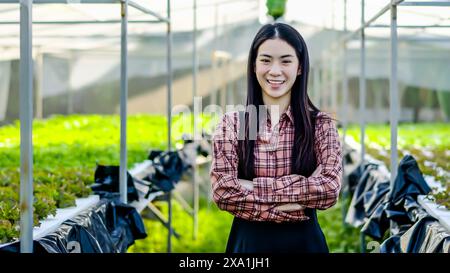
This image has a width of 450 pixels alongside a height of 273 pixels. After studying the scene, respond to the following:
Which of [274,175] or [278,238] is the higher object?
[274,175]

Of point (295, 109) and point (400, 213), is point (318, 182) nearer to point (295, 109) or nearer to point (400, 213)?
point (295, 109)

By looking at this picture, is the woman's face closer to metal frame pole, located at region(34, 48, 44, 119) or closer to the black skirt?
the black skirt

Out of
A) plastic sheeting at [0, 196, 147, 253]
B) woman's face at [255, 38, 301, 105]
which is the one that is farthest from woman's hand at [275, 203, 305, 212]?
plastic sheeting at [0, 196, 147, 253]

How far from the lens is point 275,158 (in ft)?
7.55

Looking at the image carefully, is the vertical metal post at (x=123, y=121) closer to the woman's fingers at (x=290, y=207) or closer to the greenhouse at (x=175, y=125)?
the greenhouse at (x=175, y=125)

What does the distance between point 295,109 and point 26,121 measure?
889 millimetres

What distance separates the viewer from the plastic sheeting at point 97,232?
2.98 metres

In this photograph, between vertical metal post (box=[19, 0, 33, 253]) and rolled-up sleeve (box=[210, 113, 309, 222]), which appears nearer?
rolled-up sleeve (box=[210, 113, 309, 222])

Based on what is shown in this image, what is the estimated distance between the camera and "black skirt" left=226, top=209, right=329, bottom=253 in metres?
2.29

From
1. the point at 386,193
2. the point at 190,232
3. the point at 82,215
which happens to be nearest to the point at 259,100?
the point at 82,215

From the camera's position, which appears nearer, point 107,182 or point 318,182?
point 318,182

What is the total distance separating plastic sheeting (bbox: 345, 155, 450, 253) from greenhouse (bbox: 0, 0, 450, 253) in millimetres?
11

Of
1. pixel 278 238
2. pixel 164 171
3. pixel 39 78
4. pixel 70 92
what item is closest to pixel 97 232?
pixel 278 238

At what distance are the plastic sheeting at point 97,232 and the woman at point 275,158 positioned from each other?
87 cm
